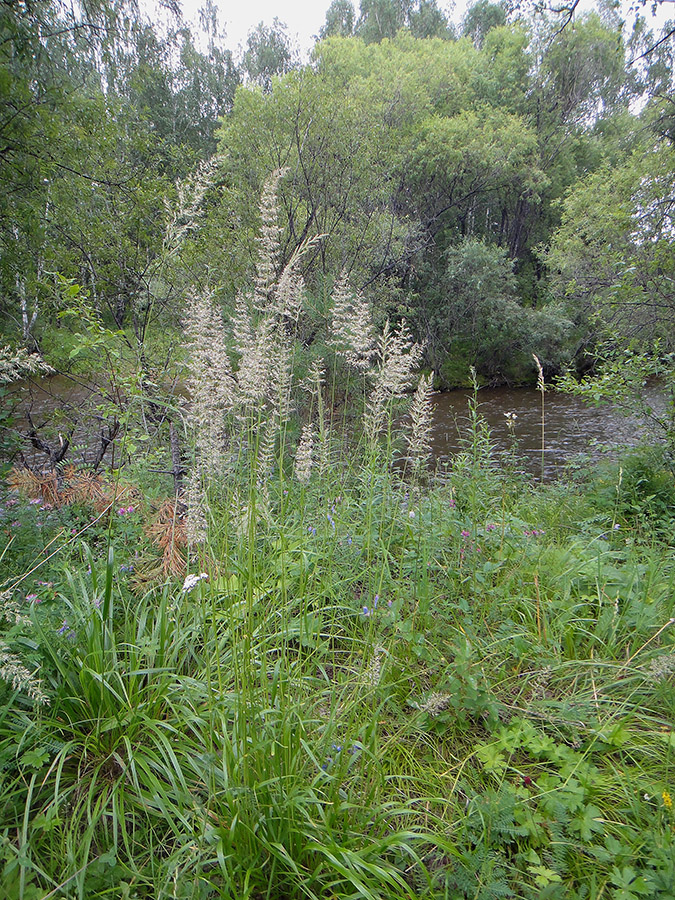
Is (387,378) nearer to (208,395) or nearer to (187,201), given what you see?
(208,395)

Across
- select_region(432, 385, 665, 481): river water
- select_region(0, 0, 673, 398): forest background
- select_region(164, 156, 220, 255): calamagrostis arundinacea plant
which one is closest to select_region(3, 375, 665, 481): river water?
select_region(432, 385, 665, 481): river water

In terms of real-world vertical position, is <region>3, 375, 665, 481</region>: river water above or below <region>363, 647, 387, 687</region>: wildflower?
above

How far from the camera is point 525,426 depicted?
36.3 feet

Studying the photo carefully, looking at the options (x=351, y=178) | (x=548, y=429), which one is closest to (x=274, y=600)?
(x=351, y=178)

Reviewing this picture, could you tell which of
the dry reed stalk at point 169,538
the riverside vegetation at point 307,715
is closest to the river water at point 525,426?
the dry reed stalk at point 169,538

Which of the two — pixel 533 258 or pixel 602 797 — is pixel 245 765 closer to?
pixel 602 797

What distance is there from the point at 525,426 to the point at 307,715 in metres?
10.6

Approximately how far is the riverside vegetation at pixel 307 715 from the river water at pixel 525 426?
2.84 meters

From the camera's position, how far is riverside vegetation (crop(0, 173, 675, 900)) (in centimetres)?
132

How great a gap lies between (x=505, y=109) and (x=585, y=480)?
19612 millimetres

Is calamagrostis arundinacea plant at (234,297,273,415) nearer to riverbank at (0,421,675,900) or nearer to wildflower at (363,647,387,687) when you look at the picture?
riverbank at (0,421,675,900)

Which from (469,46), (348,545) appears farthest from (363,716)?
(469,46)

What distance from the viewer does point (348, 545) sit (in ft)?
8.73

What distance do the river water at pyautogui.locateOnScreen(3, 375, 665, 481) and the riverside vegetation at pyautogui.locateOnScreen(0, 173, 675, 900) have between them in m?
2.84
